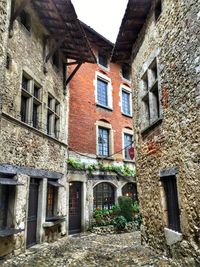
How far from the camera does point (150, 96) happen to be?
7.00m

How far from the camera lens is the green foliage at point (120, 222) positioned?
11.0 meters

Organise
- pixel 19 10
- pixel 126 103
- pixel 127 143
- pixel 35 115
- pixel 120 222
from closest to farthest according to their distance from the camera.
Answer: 1. pixel 19 10
2. pixel 35 115
3. pixel 120 222
4. pixel 127 143
5. pixel 126 103

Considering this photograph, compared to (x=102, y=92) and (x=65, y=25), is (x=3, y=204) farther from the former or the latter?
(x=102, y=92)

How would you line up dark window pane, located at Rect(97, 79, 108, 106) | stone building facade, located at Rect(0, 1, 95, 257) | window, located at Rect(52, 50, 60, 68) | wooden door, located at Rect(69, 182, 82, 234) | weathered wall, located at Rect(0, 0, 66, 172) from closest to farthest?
stone building facade, located at Rect(0, 1, 95, 257) < weathered wall, located at Rect(0, 0, 66, 172) < window, located at Rect(52, 50, 60, 68) < wooden door, located at Rect(69, 182, 82, 234) < dark window pane, located at Rect(97, 79, 108, 106)

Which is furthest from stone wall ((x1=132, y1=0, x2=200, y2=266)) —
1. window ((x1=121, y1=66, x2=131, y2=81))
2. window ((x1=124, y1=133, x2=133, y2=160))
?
window ((x1=121, y1=66, x2=131, y2=81))

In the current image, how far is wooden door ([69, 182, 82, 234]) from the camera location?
10.9 m

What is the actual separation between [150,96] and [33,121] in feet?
13.4

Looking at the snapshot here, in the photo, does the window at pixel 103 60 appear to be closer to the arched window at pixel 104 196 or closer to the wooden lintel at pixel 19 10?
Result: the arched window at pixel 104 196

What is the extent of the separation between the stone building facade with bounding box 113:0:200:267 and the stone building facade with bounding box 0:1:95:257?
9.62 feet

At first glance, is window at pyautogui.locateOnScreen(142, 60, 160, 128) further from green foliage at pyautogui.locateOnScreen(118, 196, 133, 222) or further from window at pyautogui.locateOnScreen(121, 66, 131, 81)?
window at pyautogui.locateOnScreen(121, 66, 131, 81)

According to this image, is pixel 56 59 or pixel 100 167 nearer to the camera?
pixel 56 59

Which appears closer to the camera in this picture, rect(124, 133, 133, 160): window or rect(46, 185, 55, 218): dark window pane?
rect(46, 185, 55, 218): dark window pane

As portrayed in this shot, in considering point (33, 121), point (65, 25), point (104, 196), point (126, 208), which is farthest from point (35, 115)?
point (126, 208)

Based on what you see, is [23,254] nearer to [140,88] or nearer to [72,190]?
[72,190]
